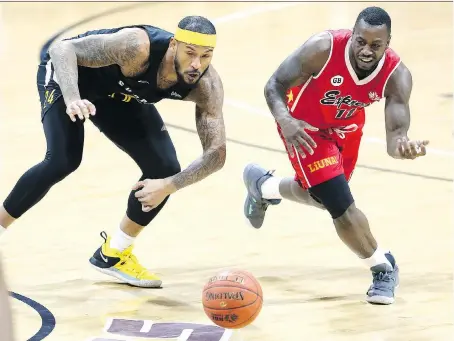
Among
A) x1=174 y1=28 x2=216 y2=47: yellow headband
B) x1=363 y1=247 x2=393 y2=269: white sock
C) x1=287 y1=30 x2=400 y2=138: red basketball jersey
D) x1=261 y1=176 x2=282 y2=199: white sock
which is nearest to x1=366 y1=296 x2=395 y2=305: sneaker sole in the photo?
x1=363 y1=247 x2=393 y2=269: white sock

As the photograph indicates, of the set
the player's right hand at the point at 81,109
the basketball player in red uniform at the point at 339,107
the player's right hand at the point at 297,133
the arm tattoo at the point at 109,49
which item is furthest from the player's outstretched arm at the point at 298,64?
the player's right hand at the point at 81,109

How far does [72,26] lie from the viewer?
15367 millimetres

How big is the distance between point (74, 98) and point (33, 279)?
1.51 m

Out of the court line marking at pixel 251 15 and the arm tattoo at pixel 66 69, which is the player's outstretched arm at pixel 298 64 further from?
the court line marking at pixel 251 15

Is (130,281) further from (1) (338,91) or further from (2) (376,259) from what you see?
(1) (338,91)

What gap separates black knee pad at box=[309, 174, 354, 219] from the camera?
663cm

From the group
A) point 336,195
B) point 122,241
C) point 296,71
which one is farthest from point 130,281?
point 296,71

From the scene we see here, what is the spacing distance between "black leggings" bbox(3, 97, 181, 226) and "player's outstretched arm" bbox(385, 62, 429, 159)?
1.37 meters

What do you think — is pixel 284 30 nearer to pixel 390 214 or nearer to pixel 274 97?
pixel 390 214

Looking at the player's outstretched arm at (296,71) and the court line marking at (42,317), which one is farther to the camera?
the player's outstretched arm at (296,71)

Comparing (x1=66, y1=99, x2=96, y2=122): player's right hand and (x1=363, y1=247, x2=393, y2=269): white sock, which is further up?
(x1=66, y1=99, x2=96, y2=122): player's right hand

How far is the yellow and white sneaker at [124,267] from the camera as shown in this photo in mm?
7027

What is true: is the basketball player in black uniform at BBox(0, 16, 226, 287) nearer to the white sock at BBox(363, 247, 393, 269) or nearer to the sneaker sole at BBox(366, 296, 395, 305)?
the white sock at BBox(363, 247, 393, 269)

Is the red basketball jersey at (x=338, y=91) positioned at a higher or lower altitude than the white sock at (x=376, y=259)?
higher
